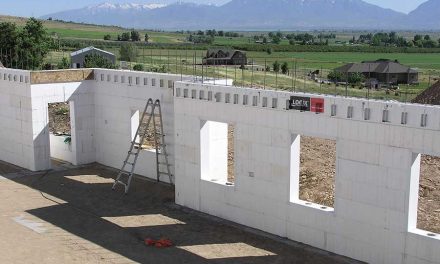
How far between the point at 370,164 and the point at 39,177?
15069 mm

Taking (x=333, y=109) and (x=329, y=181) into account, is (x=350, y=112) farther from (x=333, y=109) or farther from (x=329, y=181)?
(x=329, y=181)

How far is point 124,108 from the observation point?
23.8 metres

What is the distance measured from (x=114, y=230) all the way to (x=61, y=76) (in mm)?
9854

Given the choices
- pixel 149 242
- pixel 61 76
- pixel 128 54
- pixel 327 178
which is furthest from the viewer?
pixel 128 54

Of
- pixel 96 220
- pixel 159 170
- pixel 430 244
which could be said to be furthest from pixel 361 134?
pixel 159 170

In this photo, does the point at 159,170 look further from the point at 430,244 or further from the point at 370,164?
the point at 430,244

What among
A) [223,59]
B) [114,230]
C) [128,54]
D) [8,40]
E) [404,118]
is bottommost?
[114,230]

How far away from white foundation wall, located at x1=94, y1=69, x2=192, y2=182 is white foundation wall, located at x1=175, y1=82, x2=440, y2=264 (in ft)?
8.94

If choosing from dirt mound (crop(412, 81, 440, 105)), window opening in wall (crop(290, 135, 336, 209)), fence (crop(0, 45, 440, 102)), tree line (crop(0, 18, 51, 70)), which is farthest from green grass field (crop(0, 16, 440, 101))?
tree line (crop(0, 18, 51, 70))

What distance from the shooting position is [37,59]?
166ft

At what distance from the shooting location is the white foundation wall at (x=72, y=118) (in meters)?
24.5

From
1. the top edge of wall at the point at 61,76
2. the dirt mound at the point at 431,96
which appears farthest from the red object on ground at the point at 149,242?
the dirt mound at the point at 431,96

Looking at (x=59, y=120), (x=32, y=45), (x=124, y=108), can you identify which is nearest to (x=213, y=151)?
(x=124, y=108)

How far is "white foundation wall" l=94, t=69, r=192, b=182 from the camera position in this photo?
71.5ft
